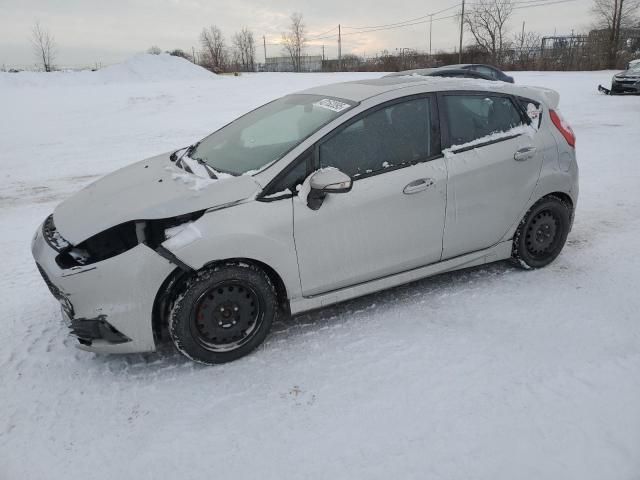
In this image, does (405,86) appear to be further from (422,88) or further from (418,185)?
(418,185)

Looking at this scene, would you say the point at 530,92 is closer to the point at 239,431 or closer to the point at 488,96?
the point at 488,96

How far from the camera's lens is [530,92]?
3.97 meters

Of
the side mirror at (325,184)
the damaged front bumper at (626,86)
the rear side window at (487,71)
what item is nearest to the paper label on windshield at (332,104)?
the side mirror at (325,184)

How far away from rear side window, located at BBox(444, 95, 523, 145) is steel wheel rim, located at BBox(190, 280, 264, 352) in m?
1.87

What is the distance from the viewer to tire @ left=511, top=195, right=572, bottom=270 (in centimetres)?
395

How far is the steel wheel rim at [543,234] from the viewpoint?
3992 mm

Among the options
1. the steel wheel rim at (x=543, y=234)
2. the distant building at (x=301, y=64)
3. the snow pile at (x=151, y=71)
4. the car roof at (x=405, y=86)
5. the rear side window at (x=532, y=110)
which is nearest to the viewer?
the car roof at (x=405, y=86)

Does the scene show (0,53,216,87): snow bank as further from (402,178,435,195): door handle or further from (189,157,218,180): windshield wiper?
(402,178,435,195): door handle

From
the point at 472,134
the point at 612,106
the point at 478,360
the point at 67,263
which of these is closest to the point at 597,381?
the point at 478,360

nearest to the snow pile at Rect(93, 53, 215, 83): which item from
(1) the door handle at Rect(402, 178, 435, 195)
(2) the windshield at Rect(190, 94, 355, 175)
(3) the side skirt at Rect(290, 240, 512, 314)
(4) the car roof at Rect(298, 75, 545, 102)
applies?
(2) the windshield at Rect(190, 94, 355, 175)

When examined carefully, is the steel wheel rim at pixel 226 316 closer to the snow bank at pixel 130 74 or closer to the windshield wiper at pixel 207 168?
the windshield wiper at pixel 207 168

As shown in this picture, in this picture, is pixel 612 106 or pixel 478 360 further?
pixel 612 106

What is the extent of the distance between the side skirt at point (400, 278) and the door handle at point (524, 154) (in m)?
0.69

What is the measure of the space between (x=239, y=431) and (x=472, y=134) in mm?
2640
